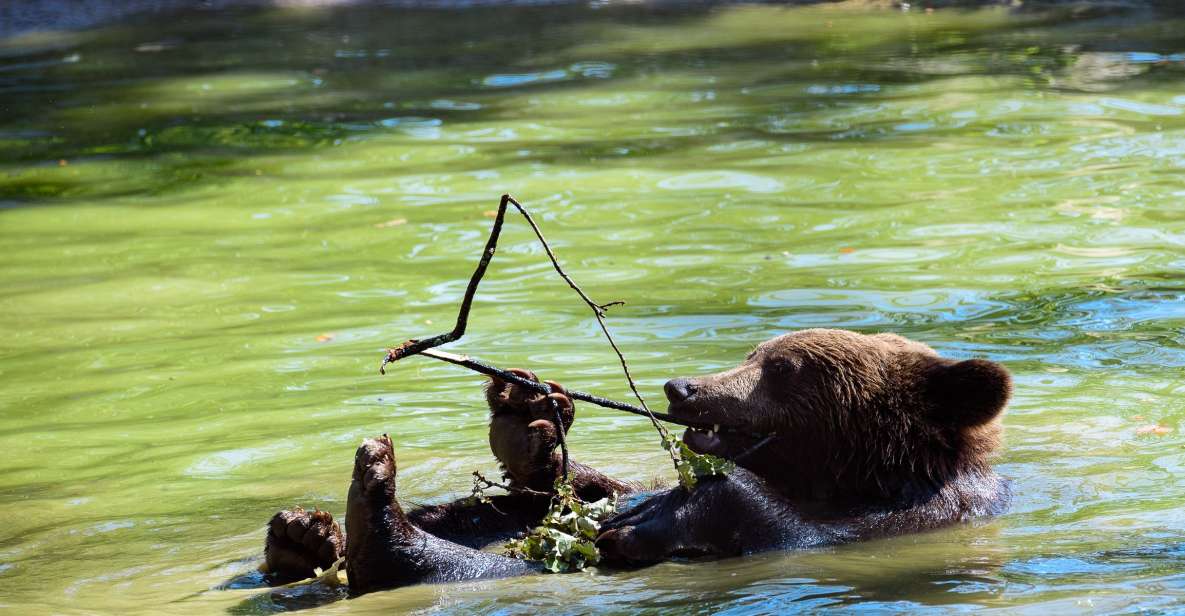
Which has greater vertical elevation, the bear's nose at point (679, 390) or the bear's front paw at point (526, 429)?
the bear's nose at point (679, 390)

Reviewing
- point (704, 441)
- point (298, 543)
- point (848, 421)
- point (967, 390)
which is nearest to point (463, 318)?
point (298, 543)

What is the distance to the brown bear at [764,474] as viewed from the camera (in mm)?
5657

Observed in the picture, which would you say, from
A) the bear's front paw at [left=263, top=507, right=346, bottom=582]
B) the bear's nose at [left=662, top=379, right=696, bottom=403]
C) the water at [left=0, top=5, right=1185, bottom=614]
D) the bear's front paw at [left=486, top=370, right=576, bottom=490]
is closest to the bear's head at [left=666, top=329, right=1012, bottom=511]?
the bear's nose at [left=662, top=379, right=696, bottom=403]

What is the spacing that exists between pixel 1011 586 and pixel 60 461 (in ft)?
15.5

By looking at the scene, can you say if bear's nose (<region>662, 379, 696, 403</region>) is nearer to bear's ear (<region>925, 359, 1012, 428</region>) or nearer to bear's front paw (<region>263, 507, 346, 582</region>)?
bear's ear (<region>925, 359, 1012, 428</region>)

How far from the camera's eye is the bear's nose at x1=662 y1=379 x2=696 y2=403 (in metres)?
6.13

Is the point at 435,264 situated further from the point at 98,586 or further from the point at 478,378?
the point at 98,586

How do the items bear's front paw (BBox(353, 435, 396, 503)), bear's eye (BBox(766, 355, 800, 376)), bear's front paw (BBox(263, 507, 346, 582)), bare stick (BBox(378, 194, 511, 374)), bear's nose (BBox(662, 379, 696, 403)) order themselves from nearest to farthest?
bare stick (BBox(378, 194, 511, 374)) → bear's front paw (BBox(353, 435, 396, 503)) → bear's front paw (BBox(263, 507, 346, 582)) → bear's nose (BBox(662, 379, 696, 403)) → bear's eye (BBox(766, 355, 800, 376))

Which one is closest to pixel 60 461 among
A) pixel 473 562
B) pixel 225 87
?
pixel 473 562

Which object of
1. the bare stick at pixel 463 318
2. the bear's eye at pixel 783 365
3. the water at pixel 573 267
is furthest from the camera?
the bear's eye at pixel 783 365

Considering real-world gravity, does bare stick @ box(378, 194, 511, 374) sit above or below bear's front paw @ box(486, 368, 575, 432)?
above

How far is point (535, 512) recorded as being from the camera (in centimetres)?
656

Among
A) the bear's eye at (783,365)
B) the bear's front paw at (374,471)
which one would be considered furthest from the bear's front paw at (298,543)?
the bear's eye at (783,365)

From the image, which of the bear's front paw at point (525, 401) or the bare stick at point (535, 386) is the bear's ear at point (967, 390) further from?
the bear's front paw at point (525, 401)
